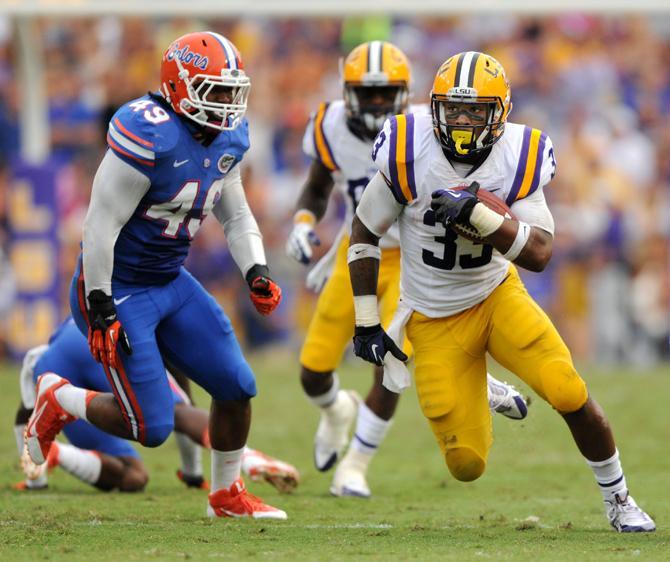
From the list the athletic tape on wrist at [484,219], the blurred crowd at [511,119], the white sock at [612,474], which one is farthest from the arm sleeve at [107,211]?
the blurred crowd at [511,119]

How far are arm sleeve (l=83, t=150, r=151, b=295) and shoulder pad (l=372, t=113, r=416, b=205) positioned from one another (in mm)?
877

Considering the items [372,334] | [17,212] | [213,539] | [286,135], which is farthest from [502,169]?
[286,135]

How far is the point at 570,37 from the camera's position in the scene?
1332 cm

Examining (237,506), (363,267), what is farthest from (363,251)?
(237,506)

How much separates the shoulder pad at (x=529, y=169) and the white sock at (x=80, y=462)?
2.41 meters

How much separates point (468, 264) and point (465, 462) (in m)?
0.76

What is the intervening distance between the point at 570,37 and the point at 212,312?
901 centimetres

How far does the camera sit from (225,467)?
5.34 m

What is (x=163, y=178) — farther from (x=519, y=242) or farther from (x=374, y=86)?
(x=374, y=86)

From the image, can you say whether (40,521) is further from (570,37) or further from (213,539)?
(570,37)

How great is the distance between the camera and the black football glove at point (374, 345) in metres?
4.91

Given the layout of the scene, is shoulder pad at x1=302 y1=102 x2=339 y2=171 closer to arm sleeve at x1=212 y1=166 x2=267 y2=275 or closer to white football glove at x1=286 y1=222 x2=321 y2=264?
white football glove at x1=286 y1=222 x2=321 y2=264

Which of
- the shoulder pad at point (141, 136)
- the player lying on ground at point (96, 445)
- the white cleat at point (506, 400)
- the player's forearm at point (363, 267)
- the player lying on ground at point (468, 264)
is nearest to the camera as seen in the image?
the player lying on ground at point (468, 264)

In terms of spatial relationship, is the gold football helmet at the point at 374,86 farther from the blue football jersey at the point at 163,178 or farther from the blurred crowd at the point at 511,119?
the blurred crowd at the point at 511,119
